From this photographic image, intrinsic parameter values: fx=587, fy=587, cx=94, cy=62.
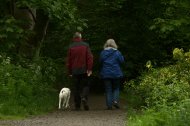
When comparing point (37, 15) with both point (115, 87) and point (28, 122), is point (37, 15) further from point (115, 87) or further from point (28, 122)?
point (28, 122)

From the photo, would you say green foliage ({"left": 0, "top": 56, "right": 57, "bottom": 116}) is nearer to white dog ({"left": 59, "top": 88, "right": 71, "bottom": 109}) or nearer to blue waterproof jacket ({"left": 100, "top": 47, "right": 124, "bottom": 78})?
white dog ({"left": 59, "top": 88, "right": 71, "bottom": 109})

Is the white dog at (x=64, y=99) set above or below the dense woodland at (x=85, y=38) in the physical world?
below

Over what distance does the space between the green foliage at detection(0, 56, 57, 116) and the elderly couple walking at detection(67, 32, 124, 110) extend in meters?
0.88

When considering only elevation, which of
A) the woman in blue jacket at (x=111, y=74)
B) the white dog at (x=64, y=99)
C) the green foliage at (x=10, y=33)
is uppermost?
the green foliage at (x=10, y=33)

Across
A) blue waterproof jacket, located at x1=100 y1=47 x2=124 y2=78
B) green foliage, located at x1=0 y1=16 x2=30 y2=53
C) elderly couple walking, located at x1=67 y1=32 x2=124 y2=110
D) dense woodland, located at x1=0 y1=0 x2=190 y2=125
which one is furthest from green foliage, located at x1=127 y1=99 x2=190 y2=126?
green foliage, located at x1=0 y1=16 x2=30 y2=53

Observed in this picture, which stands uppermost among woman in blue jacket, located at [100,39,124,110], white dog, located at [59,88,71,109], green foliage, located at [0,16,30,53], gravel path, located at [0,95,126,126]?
green foliage, located at [0,16,30,53]

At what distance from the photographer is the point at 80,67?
Answer: 48.9 ft

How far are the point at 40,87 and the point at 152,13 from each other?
712 centimetres

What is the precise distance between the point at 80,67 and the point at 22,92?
1.62 m

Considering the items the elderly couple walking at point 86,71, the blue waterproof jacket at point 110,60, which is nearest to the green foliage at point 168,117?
the elderly couple walking at point 86,71

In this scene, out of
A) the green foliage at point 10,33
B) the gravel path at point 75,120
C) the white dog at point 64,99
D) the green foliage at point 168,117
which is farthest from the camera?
the green foliage at point 10,33

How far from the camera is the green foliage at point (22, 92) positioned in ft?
42.8

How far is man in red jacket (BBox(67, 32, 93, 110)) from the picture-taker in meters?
14.9

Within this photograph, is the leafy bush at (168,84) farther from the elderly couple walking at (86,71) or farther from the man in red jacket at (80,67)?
the man in red jacket at (80,67)
